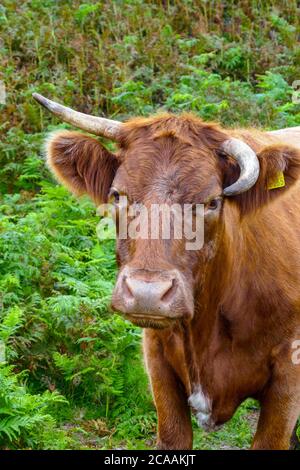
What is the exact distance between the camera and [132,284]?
18.2 ft

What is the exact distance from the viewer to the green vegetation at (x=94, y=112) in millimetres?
8273

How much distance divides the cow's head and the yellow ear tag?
1.2 inches

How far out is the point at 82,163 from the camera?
6711 millimetres

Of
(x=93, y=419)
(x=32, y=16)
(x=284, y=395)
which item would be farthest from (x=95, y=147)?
(x=32, y=16)

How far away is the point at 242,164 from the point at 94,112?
662cm

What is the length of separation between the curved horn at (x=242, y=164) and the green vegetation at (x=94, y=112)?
2146mm

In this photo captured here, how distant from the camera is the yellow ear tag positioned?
636cm

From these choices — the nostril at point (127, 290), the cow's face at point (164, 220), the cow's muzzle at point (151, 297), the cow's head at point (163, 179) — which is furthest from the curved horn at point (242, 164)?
the nostril at point (127, 290)

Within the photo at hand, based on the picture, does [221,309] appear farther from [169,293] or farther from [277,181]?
[169,293]

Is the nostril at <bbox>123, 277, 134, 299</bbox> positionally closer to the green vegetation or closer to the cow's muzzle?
the cow's muzzle

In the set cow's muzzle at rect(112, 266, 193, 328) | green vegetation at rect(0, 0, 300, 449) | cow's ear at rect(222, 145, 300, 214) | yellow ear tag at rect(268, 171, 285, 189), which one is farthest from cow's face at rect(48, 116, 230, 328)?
green vegetation at rect(0, 0, 300, 449)

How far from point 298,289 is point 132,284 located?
A: 1.68m

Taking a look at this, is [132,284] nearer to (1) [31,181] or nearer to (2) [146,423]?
(2) [146,423]

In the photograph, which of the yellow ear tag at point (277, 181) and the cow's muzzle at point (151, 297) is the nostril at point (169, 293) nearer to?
the cow's muzzle at point (151, 297)
